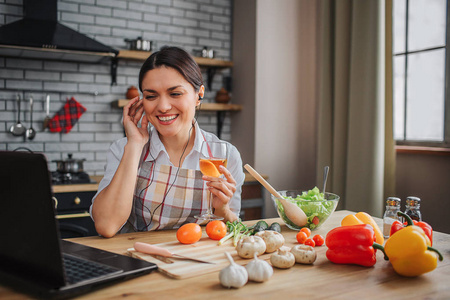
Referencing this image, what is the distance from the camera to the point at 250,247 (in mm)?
1133

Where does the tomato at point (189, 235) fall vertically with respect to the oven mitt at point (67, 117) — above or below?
below

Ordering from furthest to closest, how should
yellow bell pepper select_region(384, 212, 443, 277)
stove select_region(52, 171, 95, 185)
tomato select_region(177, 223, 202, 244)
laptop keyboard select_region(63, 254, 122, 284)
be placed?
stove select_region(52, 171, 95, 185)
tomato select_region(177, 223, 202, 244)
yellow bell pepper select_region(384, 212, 443, 277)
laptop keyboard select_region(63, 254, 122, 284)

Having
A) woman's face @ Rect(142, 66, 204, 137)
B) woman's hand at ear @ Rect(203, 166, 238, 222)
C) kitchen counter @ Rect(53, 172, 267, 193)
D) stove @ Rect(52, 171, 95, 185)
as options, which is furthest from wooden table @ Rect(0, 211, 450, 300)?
stove @ Rect(52, 171, 95, 185)

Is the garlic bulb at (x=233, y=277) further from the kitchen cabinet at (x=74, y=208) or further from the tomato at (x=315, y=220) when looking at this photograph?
the kitchen cabinet at (x=74, y=208)

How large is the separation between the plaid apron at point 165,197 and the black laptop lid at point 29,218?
857 mm

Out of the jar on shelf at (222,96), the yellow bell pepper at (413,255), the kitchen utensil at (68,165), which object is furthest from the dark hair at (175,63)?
the jar on shelf at (222,96)

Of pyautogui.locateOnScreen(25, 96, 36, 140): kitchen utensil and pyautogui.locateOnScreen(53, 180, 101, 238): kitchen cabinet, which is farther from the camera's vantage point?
pyautogui.locateOnScreen(25, 96, 36, 140): kitchen utensil

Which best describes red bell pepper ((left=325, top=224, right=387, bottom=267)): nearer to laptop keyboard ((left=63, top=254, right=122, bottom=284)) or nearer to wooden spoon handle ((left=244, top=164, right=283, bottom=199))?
wooden spoon handle ((left=244, top=164, right=283, bottom=199))

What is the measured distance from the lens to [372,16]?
287 centimetres

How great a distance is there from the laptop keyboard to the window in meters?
2.47

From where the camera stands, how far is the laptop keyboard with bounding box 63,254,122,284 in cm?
91

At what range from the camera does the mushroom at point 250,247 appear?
113 cm

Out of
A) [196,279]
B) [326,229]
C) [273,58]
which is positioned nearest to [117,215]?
[196,279]

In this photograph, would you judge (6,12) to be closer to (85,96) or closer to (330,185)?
(85,96)
